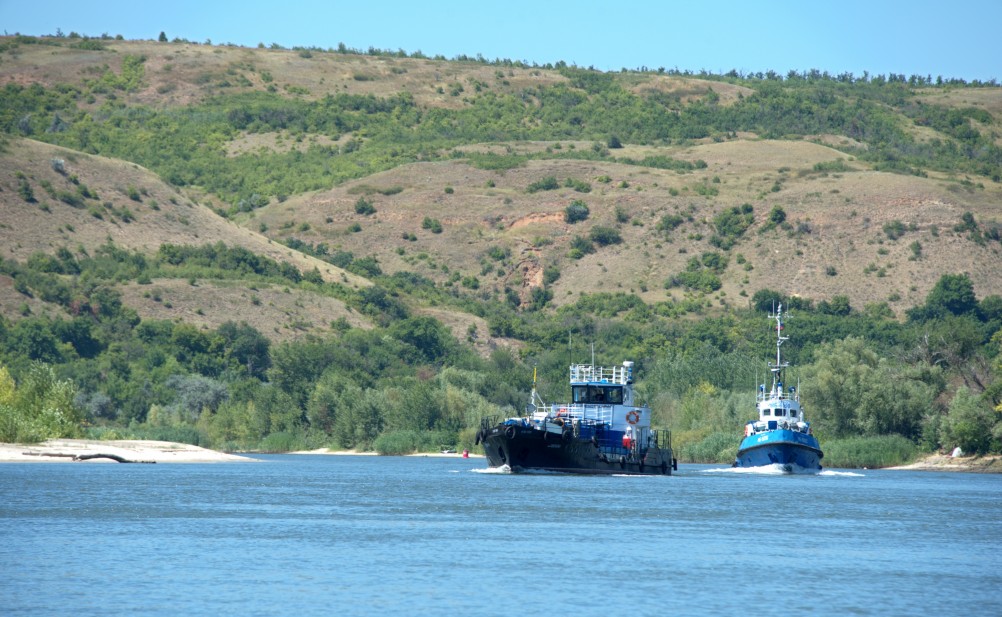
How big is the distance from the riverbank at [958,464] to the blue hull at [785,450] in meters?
11.7

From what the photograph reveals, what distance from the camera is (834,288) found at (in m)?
184

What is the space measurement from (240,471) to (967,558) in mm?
57684

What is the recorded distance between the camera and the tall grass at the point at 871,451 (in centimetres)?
11100

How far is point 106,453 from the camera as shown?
10269 centimetres

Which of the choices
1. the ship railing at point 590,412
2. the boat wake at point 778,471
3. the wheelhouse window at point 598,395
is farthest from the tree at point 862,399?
the ship railing at point 590,412

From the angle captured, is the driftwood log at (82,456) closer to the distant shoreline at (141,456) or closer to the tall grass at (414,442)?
the distant shoreline at (141,456)

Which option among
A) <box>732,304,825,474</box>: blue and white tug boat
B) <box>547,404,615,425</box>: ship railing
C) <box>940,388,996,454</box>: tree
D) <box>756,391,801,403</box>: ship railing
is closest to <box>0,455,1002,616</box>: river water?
<box>547,404,615,425</box>: ship railing

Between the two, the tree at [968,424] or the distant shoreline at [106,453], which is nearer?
the distant shoreline at [106,453]

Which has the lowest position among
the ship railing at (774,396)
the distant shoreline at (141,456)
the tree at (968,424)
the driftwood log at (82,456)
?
the driftwood log at (82,456)

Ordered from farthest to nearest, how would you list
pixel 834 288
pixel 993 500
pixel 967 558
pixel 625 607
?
1. pixel 834 288
2. pixel 993 500
3. pixel 967 558
4. pixel 625 607

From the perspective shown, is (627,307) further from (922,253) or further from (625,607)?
(625,607)

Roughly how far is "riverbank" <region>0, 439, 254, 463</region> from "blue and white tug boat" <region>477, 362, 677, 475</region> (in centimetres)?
2665

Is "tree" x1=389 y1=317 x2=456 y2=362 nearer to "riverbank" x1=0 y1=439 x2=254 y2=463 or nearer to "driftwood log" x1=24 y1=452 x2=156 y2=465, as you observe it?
"riverbank" x1=0 y1=439 x2=254 y2=463

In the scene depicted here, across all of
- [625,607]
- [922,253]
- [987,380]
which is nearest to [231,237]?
[922,253]
